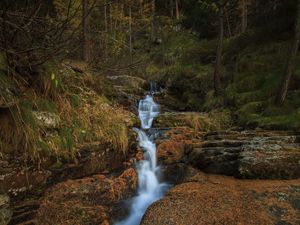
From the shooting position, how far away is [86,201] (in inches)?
187

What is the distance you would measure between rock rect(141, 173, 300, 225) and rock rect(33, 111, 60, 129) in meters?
2.34

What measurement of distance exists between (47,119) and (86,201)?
5.44 ft

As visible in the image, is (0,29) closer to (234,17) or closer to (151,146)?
(151,146)

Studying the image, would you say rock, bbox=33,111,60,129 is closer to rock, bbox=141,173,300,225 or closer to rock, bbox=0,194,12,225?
rock, bbox=0,194,12,225

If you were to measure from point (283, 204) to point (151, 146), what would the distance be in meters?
4.12

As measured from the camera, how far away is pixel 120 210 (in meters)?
4.87

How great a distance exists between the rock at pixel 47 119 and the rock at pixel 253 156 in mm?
3260

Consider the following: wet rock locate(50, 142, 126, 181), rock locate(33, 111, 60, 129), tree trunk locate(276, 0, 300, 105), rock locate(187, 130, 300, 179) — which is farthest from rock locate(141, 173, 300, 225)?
tree trunk locate(276, 0, 300, 105)

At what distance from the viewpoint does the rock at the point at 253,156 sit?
5.27 metres

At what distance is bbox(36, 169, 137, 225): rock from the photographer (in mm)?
4242

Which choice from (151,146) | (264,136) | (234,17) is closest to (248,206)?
(264,136)

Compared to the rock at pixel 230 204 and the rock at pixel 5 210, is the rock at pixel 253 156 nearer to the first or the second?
the rock at pixel 230 204

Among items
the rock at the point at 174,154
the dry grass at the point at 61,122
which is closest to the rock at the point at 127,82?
the rock at the point at 174,154

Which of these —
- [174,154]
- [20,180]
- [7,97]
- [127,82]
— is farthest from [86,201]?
[127,82]
